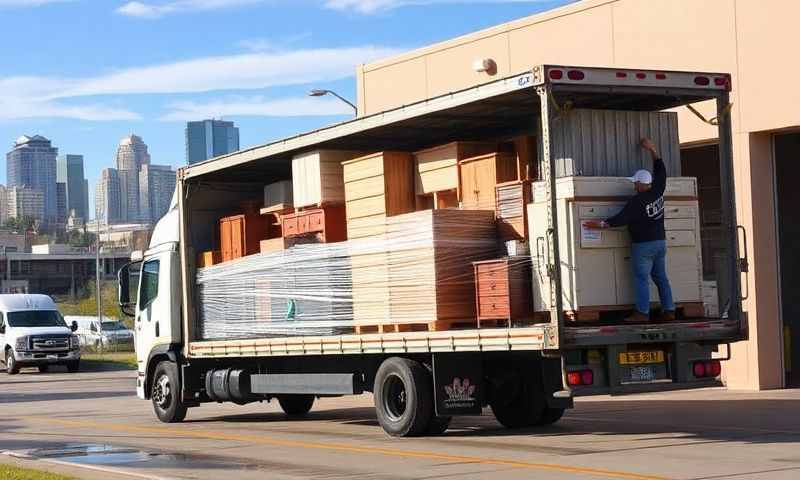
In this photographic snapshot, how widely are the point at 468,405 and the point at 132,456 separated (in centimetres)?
376

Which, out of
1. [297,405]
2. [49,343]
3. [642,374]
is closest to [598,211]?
[642,374]

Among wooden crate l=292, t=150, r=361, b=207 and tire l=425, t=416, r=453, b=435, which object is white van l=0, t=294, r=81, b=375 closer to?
wooden crate l=292, t=150, r=361, b=207

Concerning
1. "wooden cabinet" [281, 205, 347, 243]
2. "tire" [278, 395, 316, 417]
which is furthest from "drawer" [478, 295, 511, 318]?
"tire" [278, 395, 316, 417]

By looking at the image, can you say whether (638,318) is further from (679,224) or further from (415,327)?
(415,327)

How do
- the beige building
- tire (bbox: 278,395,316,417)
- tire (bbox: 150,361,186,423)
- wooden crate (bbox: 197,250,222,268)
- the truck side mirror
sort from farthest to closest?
the truck side mirror
the beige building
tire (bbox: 278,395,316,417)
tire (bbox: 150,361,186,423)
wooden crate (bbox: 197,250,222,268)

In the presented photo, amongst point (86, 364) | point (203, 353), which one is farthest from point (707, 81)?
point (86, 364)

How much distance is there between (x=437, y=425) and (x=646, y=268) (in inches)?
128

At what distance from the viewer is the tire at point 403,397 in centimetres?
1555

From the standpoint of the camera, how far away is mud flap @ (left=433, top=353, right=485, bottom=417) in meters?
15.4

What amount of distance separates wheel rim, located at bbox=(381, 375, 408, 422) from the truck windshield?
29.6 m

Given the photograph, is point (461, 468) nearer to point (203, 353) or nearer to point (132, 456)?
point (132, 456)

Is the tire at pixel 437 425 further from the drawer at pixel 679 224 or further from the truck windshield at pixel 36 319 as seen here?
the truck windshield at pixel 36 319

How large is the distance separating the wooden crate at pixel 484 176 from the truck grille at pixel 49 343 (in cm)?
2985

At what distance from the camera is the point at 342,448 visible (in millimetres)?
15203
